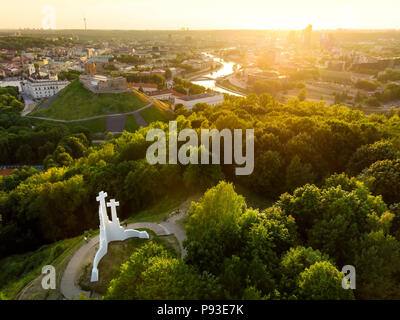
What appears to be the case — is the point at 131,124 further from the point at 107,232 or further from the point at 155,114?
the point at 107,232

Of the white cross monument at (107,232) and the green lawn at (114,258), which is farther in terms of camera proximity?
the white cross monument at (107,232)

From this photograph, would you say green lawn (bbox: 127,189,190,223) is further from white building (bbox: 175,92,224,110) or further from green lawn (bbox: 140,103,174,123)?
white building (bbox: 175,92,224,110)

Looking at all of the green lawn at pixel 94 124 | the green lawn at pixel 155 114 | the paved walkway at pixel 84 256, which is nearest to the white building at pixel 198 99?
the green lawn at pixel 155 114

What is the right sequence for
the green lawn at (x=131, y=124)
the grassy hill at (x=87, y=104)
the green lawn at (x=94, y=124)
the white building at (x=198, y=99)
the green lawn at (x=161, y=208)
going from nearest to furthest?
1. the green lawn at (x=161, y=208)
2. the green lawn at (x=131, y=124)
3. the green lawn at (x=94, y=124)
4. the grassy hill at (x=87, y=104)
5. the white building at (x=198, y=99)

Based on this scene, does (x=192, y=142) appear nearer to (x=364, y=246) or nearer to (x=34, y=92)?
(x=364, y=246)

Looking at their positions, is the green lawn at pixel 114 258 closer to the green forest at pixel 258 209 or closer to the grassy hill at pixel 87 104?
the green forest at pixel 258 209
